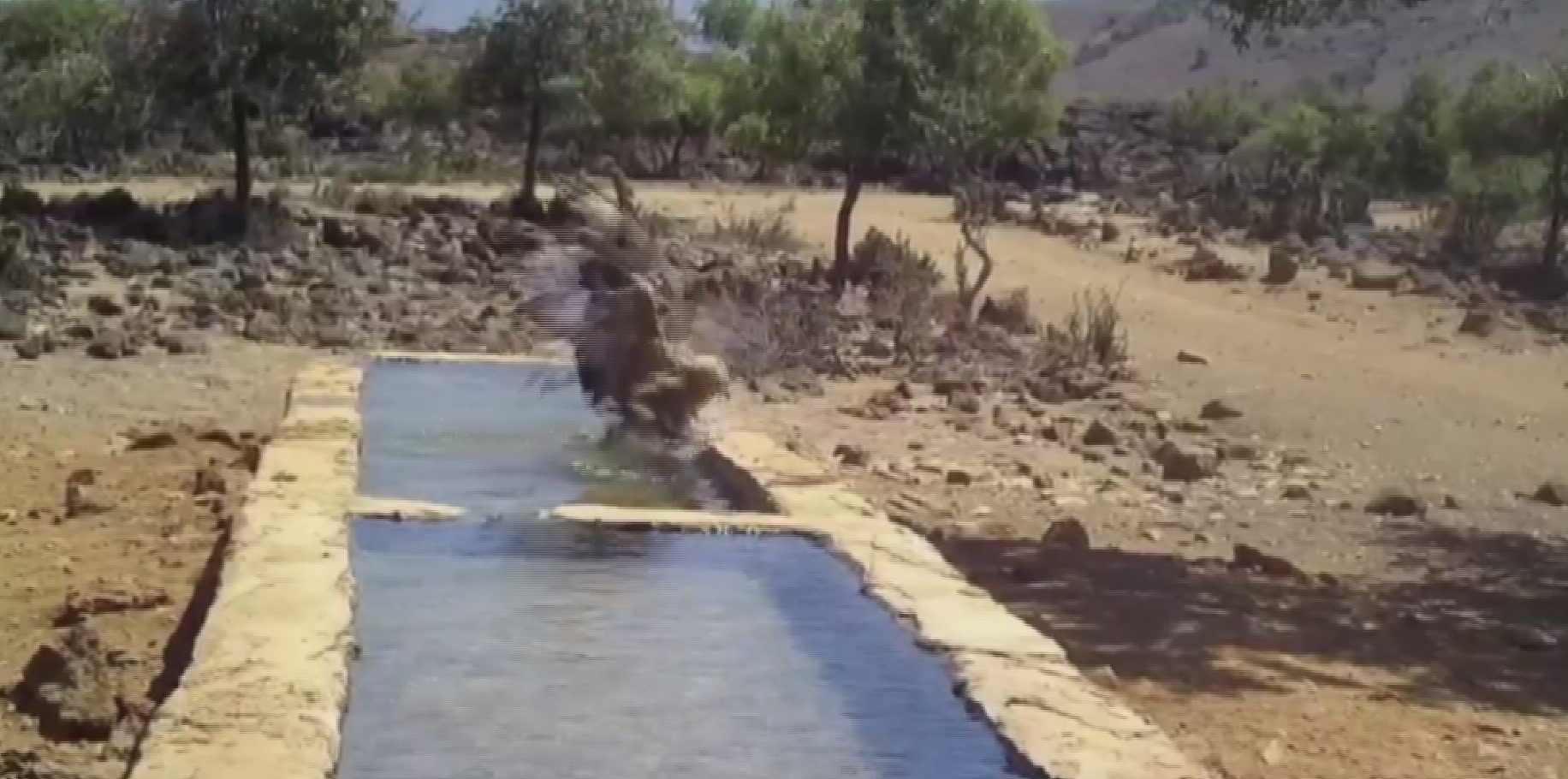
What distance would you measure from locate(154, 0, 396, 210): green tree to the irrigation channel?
17.2 m

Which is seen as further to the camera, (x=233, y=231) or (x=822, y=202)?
(x=822, y=202)

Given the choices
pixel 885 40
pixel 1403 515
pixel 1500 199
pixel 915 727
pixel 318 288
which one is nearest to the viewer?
pixel 915 727

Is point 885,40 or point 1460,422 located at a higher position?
point 885,40

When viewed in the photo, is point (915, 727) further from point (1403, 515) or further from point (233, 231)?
point (233, 231)

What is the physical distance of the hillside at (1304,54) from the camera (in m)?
67.8

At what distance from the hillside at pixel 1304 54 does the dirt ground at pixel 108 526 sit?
42.3 meters

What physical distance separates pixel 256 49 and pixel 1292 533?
17662 millimetres

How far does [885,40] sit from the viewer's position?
2458 centimetres

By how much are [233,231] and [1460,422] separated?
13668 millimetres

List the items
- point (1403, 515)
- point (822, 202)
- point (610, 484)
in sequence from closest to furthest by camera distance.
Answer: point (610, 484) < point (1403, 515) < point (822, 202)

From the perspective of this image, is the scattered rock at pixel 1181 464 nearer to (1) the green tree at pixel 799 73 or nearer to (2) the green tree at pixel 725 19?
(1) the green tree at pixel 799 73

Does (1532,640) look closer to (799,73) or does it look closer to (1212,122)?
(799,73)

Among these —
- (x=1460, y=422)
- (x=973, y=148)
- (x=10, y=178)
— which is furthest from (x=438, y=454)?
(x=10, y=178)

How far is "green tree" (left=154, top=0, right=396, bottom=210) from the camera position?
27.1 metres
